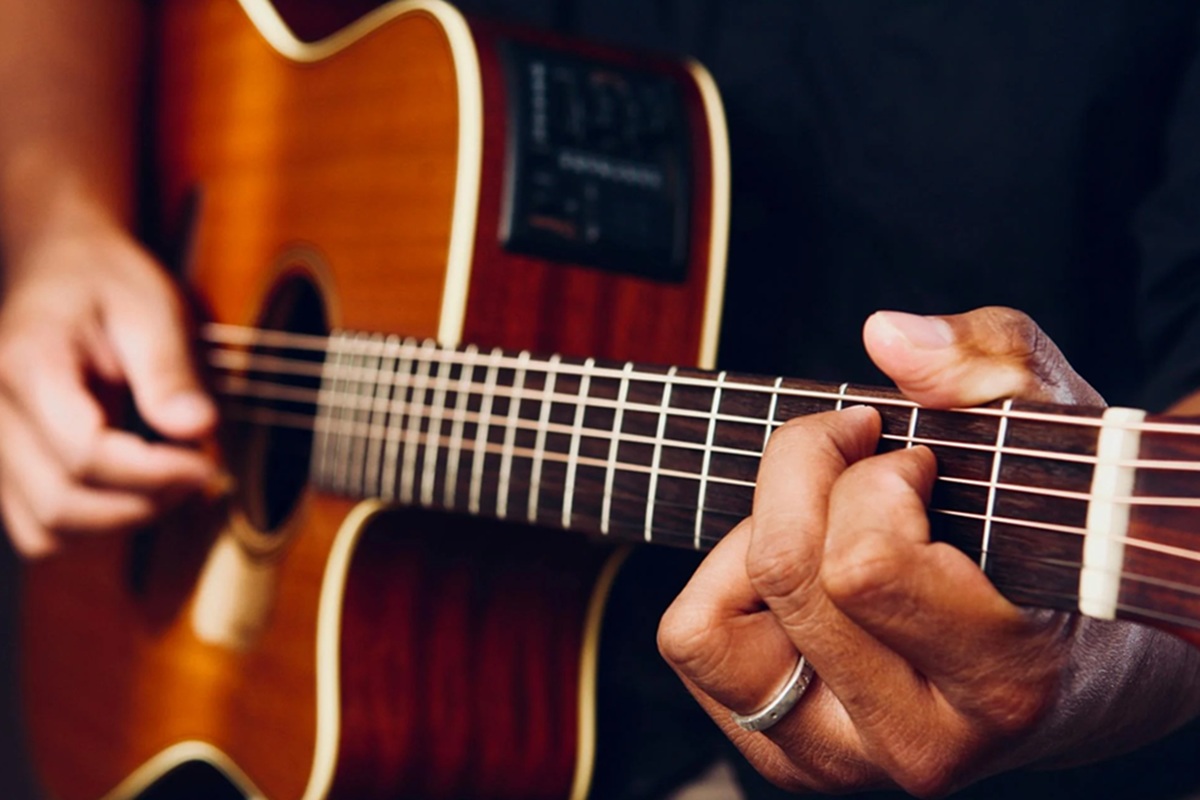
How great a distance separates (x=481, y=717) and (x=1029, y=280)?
17.6 inches

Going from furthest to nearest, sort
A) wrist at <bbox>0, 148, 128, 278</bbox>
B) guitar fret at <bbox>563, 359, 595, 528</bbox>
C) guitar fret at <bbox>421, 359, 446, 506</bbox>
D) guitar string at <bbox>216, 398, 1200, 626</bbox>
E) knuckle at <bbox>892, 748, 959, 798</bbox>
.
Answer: wrist at <bbox>0, 148, 128, 278</bbox>
guitar fret at <bbox>421, 359, 446, 506</bbox>
guitar fret at <bbox>563, 359, 595, 528</bbox>
knuckle at <bbox>892, 748, 959, 798</bbox>
guitar string at <bbox>216, 398, 1200, 626</bbox>

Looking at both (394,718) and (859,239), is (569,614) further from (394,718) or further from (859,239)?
(859,239)

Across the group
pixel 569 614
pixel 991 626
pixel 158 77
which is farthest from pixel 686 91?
pixel 158 77

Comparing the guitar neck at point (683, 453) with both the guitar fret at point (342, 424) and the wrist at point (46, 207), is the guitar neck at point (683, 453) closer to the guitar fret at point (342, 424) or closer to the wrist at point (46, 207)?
the guitar fret at point (342, 424)

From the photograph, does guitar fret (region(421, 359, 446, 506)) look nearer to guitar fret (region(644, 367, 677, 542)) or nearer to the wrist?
guitar fret (region(644, 367, 677, 542))

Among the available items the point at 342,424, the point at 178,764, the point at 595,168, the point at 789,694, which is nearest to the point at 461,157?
the point at 595,168

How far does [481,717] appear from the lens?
80 centimetres

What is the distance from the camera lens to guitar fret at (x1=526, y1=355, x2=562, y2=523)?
640 mm

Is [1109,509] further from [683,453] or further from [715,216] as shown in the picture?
[715,216]

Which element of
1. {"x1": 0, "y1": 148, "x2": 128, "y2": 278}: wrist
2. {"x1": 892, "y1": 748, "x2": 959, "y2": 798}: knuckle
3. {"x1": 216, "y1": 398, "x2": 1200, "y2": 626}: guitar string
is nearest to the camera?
{"x1": 216, "y1": 398, "x2": 1200, "y2": 626}: guitar string

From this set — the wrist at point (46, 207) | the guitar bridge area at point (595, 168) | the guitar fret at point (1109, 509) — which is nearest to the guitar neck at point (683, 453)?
the guitar fret at point (1109, 509)

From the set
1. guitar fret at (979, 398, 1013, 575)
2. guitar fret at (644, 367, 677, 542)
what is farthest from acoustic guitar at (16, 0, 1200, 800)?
guitar fret at (979, 398, 1013, 575)

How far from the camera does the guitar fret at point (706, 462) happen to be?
0.53 meters

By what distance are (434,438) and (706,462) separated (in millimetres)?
238
